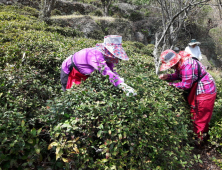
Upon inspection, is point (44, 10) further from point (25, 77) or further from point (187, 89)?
point (187, 89)

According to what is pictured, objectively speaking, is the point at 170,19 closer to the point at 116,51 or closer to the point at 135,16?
the point at 116,51

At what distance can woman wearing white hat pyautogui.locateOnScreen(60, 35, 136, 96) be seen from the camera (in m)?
2.13

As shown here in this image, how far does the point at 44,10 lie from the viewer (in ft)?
33.1

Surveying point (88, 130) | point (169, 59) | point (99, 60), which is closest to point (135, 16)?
point (169, 59)

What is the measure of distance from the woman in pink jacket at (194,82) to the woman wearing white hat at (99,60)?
121 centimetres

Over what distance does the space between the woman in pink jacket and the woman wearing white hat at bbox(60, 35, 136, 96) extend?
3.98 feet

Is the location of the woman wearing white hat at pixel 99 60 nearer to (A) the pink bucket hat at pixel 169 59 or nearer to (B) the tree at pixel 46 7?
(A) the pink bucket hat at pixel 169 59

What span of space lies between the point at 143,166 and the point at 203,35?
23.4 m

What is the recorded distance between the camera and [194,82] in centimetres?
320

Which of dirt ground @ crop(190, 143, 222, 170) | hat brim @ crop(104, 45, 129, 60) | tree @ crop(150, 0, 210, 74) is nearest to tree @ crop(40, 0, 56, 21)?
tree @ crop(150, 0, 210, 74)

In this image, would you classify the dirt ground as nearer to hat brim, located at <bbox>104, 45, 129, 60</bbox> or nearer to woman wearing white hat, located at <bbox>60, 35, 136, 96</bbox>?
woman wearing white hat, located at <bbox>60, 35, 136, 96</bbox>

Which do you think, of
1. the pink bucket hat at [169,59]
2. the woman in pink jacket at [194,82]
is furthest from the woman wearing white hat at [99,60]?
the woman in pink jacket at [194,82]

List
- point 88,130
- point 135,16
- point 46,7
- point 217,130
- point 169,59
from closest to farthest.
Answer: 1. point 88,130
2. point 169,59
3. point 217,130
4. point 46,7
5. point 135,16

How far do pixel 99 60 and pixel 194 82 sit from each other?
2095 millimetres
